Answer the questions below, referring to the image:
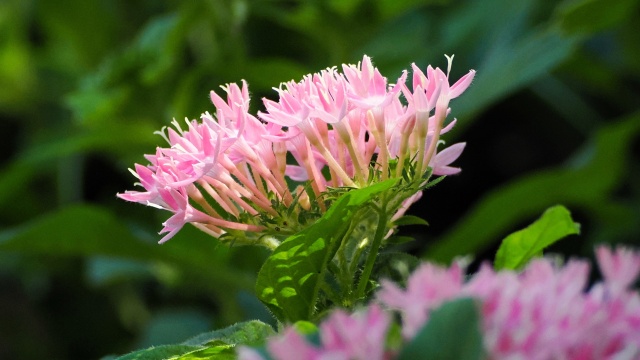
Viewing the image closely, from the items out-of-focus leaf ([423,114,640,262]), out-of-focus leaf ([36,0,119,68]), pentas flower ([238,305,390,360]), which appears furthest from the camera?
out-of-focus leaf ([36,0,119,68])

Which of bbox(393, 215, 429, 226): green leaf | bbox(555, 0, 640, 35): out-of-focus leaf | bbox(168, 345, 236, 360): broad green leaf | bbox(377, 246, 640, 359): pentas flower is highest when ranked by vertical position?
bbox(555, 0, 640, 35): out-of-focus leaf

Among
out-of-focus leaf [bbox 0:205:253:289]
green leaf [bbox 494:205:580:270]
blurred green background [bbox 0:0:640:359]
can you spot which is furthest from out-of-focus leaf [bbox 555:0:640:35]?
green leaf [bbox 494:205:580:270]

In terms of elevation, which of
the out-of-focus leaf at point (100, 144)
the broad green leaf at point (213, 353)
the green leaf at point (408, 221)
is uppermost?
the out-of-focus leaf at point (100, 144)

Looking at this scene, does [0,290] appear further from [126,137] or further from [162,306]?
[126,137]

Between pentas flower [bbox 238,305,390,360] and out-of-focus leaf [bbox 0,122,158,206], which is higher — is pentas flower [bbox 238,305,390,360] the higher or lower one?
the lower one

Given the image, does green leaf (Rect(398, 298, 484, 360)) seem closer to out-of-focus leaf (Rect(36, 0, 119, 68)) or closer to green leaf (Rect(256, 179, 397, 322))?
green leaf (Rect(256, 179, 397, 322))

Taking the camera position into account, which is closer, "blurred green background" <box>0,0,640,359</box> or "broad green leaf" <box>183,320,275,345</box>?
"broad green leaf" <box>183,320,275,345</box>

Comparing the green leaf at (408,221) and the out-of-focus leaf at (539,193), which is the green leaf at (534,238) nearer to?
the green leaf at (408,221)

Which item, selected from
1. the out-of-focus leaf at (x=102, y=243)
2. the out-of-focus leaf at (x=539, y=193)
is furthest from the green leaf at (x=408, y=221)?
the out-of-focus leaf at (x=539, y=193)

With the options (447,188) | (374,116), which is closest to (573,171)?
(447,188)

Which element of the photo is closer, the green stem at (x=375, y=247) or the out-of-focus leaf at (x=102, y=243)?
the green stem at (x=375, y=247)

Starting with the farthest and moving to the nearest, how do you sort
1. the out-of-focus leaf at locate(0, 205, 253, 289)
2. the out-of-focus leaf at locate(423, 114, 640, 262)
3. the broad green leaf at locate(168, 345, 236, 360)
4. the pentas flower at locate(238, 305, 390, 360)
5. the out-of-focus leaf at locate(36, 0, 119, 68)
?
the out-of-focus leaf at locate(36, 0, 119, 68) < the out-of-focus leaf at locate(423, 114, 640, 262) < the out-of-focus leaf at locate(0, 205, 253, 289) < the broad green leaf at locate(168, 345, 236, 360) < the pentas flower at locate(238, 305, 390, 360)
